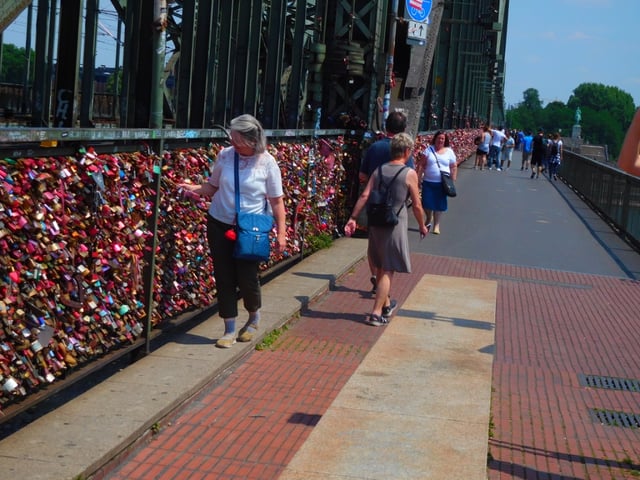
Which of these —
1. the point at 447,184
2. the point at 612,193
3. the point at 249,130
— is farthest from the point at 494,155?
the point at 249,130

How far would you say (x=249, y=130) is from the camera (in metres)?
6.67

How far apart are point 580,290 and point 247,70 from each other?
4.74 metres

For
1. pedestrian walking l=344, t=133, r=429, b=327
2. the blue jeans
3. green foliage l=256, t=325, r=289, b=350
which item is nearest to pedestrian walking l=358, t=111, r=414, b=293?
pedestrian walking l=344, t=133, r=429, b=327

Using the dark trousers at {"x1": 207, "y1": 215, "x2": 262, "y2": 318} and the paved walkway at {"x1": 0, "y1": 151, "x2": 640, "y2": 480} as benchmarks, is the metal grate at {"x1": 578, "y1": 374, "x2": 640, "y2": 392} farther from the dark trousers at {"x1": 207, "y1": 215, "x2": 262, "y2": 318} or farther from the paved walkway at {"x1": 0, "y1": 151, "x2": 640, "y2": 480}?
the dark trousers at {"x1": 207, "y1": 215, "x2": 262, "y2": 318}

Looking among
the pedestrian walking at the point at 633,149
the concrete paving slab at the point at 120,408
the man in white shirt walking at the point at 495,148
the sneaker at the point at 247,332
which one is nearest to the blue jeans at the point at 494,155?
the man in white shirt walking at the point at 495,148

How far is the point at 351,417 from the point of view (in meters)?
5.82

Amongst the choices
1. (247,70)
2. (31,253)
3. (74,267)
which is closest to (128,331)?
(74,267)

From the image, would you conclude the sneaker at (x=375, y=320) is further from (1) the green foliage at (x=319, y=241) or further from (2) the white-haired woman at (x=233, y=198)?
(1) the green foliage at (x=319, y=241)

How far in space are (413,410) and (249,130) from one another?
2.17 m

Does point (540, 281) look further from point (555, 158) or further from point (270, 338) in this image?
point (555, 158)

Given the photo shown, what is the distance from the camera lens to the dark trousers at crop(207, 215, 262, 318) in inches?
274

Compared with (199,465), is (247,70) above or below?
above

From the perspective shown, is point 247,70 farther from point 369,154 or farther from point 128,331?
point 128,331

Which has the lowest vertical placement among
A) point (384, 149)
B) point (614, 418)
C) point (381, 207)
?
point (614, 418)
